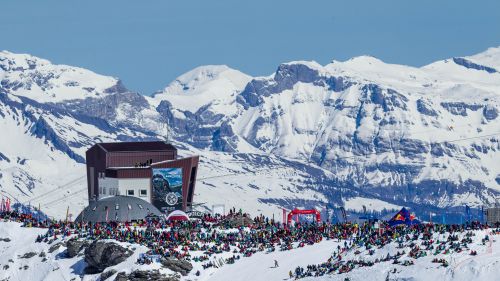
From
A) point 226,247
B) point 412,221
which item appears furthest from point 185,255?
point 412,221

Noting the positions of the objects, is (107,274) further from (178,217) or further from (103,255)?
(178,217)

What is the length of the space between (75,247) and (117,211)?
1980 centimetres

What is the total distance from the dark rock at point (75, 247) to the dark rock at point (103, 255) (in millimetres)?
4316

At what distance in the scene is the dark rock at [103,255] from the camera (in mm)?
158625

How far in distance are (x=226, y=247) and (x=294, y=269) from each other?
501 inches

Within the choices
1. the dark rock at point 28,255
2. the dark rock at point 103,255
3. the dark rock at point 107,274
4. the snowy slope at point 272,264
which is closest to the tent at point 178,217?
the snowy slope at point 272,264

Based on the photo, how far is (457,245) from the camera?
139 metres

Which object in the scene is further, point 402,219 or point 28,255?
point 28,255

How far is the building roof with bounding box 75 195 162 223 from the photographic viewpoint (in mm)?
186000

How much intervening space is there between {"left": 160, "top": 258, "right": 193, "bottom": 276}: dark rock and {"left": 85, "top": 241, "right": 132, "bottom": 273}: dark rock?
7173mm

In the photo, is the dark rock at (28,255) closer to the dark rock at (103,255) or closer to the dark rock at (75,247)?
the dark rock at (75,247)

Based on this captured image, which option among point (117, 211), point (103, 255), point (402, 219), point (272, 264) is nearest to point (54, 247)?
point (103, 255)

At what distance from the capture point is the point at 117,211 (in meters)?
186

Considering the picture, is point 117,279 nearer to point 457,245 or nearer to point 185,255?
point 185,255
